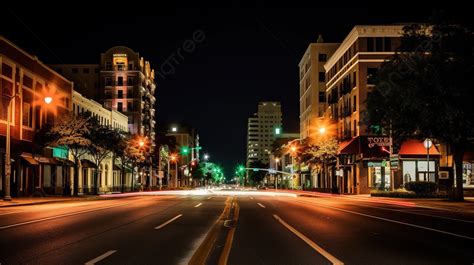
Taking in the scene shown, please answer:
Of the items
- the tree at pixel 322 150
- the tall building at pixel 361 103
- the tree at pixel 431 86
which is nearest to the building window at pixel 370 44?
the tall building at pixel 361 103

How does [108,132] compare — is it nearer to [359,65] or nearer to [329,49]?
[359,65]

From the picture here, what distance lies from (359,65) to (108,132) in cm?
2834

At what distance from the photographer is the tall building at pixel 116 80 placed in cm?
10350

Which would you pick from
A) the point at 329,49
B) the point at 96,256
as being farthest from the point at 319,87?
the point at 96,256

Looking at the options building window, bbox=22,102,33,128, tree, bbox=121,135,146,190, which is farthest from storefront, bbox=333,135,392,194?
building window, bbox=22,102,33,128

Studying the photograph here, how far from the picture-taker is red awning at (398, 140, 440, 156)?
5525 centimetres

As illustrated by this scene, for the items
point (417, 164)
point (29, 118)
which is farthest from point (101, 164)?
point (417, 164)

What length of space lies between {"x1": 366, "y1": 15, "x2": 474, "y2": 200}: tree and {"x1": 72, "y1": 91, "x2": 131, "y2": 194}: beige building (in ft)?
111

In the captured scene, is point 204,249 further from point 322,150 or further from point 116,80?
point 116,80

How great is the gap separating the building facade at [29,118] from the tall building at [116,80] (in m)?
43.2

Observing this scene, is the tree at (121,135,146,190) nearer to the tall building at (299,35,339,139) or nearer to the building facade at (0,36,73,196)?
the building facade at (0,36,73,196)

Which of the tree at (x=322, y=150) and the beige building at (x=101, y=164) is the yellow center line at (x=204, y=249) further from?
the tree at (x=322, y=150)

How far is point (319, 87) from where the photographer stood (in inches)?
3563

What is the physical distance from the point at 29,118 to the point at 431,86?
36.5 meters
